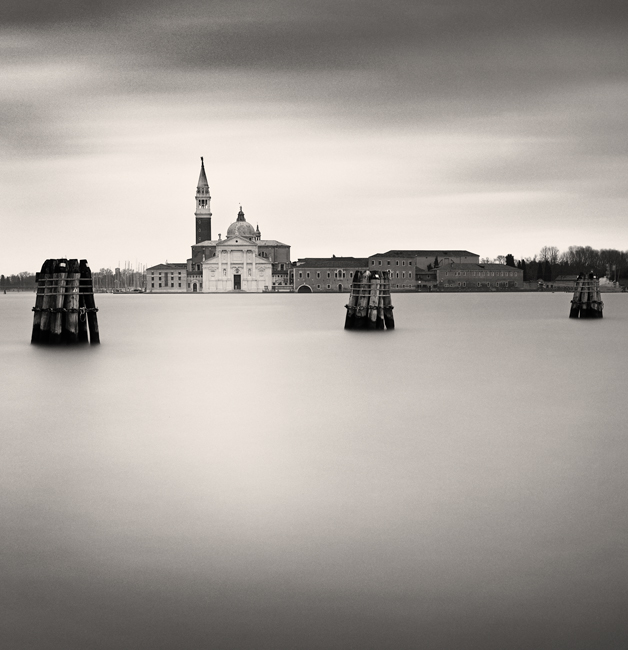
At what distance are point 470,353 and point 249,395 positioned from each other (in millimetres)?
11618

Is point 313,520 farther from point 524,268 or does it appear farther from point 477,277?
point 524,268

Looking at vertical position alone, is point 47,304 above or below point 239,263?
below

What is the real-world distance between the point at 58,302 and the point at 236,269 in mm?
112379

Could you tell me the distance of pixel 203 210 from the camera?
5699 inches

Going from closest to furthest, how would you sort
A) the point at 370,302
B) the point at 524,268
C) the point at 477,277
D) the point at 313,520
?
the point at 313,520
the point at 370,302
the point at 477,277
the point at 524,268

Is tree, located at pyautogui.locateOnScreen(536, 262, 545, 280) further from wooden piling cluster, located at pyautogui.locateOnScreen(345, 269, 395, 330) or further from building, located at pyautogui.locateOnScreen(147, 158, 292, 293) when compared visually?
wooden piling cluster, located at pyautogui.locateOnScreen(345, 269, 395, 330)

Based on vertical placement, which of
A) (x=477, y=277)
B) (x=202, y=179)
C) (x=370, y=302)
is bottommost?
(x=370, y=302)

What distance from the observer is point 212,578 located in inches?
201

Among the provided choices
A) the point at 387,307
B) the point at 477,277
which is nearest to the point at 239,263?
the point at 477,277

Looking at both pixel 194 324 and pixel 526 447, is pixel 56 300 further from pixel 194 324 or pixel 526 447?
pixel 194 324

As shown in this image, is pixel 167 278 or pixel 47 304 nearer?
pixel 47 304

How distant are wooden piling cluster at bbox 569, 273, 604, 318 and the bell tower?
346 ft

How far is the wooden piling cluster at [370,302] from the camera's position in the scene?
26188mm

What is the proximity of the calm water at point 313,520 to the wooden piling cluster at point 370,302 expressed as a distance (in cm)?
1043
